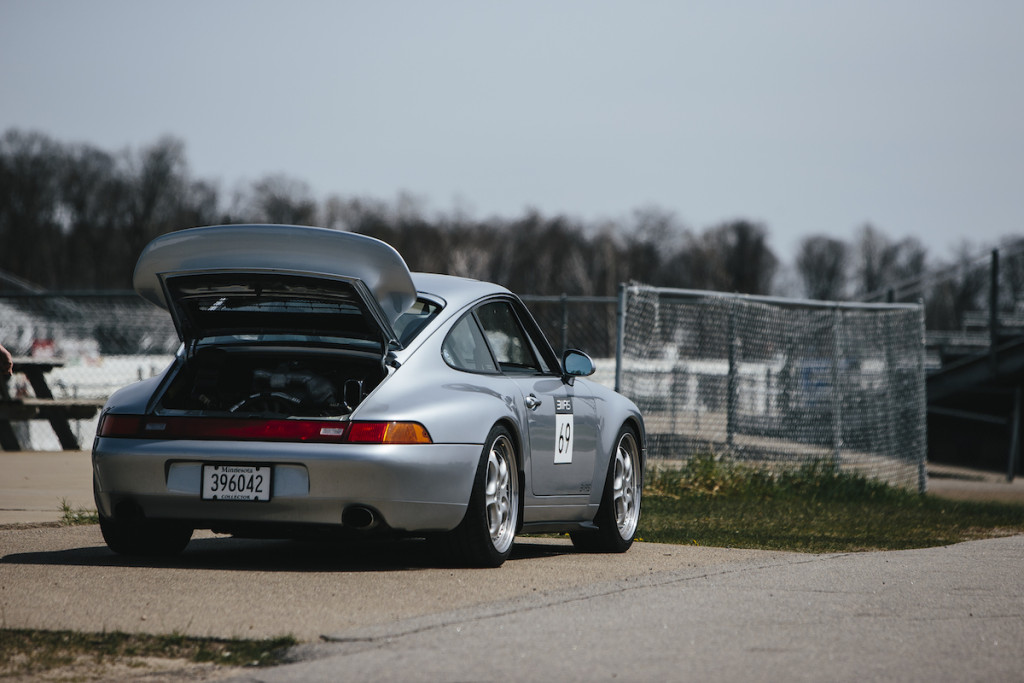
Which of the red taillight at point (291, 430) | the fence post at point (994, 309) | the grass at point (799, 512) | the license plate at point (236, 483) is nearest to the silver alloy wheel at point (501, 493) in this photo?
the red taillight at point (291, 430)

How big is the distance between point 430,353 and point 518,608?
1.58 m

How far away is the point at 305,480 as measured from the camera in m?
6.13

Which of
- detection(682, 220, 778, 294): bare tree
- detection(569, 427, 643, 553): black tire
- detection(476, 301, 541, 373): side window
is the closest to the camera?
detection(476, 301, 541, 373): side window

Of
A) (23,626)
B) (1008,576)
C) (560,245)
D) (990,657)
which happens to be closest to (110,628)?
(23,626)

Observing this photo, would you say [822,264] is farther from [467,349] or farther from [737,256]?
[467,349]

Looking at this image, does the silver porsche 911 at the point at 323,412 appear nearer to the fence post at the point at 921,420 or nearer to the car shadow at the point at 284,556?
the car shadow at the point at 284,556

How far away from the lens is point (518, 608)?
5391 mm

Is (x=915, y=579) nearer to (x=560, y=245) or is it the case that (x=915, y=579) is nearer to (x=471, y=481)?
(x=471, y=481)

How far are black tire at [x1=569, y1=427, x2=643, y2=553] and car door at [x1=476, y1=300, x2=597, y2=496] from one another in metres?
0.27

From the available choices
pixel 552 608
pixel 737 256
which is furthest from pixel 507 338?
pixel 737 256

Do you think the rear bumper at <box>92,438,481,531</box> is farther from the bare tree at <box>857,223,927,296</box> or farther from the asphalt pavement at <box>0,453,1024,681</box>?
the bare tree at <box>857,223,927,296</box>

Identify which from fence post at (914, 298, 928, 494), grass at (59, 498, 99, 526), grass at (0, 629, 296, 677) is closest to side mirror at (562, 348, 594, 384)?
grass at (59, 498, 99, 526)

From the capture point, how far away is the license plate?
618 centimetres

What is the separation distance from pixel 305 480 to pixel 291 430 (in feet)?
0.75
